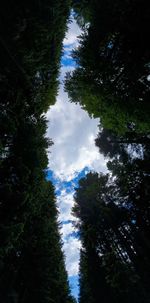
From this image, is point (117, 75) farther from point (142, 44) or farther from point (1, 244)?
point (1, 244)

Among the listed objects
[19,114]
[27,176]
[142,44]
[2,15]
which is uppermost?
[2,15]

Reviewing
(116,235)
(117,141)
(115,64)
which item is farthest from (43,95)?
(116,235)

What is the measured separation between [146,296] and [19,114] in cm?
1664

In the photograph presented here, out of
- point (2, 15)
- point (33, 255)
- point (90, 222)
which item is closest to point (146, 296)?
point (90, 222)

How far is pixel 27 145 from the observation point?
8438mm

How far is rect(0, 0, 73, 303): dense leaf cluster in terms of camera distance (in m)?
7.11

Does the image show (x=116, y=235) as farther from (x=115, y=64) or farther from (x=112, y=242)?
(x=115, y=64)

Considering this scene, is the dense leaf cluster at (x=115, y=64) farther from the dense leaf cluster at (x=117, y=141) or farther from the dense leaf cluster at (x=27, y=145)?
the dense leaf cluster at (x=27, y=145)

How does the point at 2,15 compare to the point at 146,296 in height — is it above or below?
above

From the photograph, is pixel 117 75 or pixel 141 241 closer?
pixel 117 75

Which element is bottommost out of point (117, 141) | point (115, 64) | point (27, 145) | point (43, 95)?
point (27, 145)

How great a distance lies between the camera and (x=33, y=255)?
10172 mm

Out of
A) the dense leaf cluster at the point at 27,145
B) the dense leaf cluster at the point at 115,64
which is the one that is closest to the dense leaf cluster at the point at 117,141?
the dense leaf cluster at the point at 115,64

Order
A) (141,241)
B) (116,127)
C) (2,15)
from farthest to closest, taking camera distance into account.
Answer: (141,241), (116,127), (2,15)
